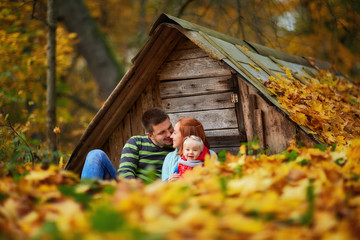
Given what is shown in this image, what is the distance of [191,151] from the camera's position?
3.88 metres

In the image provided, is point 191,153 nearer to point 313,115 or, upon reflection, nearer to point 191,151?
point 191,151

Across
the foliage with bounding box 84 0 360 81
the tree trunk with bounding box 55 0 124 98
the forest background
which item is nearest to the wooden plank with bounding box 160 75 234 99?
the forest background

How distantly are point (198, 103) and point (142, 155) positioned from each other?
972 millimetres

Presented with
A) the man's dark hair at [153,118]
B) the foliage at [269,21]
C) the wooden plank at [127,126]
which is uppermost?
the foliage at [269,21]

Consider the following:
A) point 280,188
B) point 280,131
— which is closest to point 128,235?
point 280,188

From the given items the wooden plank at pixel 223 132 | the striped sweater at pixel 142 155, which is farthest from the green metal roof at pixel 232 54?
the striped sweater at pixel 142 155

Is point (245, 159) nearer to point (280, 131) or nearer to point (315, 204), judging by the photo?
point (315, 204)

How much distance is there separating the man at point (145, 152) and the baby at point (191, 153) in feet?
1.58

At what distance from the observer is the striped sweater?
174 inches

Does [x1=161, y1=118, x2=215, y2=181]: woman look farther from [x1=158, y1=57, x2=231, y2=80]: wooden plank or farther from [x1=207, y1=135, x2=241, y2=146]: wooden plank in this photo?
[x1=158, y1=57, x2=231, y2=80]: wooden plank

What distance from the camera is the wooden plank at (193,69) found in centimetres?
459

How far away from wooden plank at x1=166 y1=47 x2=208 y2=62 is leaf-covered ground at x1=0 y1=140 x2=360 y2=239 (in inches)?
108

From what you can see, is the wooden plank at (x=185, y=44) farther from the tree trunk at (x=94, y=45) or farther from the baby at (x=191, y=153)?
the tree trunk at (x=94, y=45)

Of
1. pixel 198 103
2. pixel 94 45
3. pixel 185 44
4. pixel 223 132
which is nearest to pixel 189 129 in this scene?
pixel 223 132
